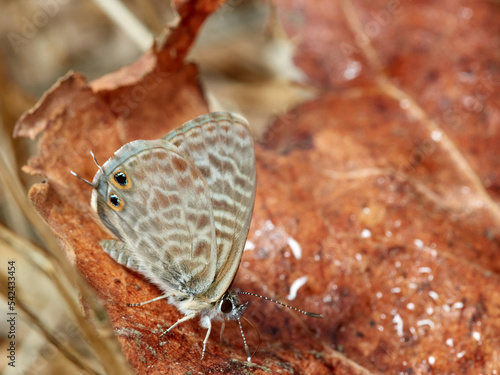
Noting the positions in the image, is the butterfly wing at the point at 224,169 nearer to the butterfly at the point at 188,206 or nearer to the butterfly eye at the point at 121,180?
the butterfly at the point at 188,206

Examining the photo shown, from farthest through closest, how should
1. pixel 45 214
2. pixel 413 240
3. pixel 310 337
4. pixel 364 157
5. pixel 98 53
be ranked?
pixel 98 53, pixel 364 157, pixel 413 240, pixel 310 337, pixel 45 214

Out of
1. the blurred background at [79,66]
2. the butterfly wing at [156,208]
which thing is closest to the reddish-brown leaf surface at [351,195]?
the butterfly wing at [156,208]

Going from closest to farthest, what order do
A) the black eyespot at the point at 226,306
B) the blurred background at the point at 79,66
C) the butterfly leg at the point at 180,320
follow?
the butterfly leg at the point at 180,320 < the black eyespot at the point at 226,306 < the blurred background at the point at 79,66

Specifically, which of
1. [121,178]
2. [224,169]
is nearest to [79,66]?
[121,178]

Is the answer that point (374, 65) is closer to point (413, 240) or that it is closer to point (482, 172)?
point (482, 172)

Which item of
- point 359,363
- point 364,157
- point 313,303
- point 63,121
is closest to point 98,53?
point 63,121

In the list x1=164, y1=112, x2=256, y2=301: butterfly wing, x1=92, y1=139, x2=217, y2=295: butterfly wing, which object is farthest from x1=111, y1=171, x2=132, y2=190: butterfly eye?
x1=164, y1=112, x2=256, y2=301: butterfly wing
